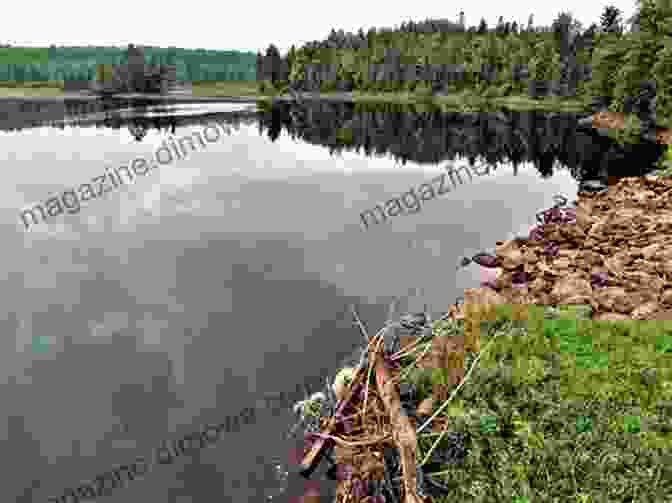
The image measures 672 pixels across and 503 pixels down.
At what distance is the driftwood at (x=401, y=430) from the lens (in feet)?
27.1

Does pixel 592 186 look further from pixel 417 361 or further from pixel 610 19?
pixel 610 19

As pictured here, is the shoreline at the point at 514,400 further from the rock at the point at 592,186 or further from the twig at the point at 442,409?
the rock at the point at 592,186

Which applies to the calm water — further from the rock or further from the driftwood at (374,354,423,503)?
the driftwood at (374,354,423,503)

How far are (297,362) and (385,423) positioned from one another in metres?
4.27

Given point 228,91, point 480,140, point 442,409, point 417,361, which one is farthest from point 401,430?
point 228,91

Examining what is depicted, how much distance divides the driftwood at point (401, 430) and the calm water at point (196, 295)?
254 centimetres

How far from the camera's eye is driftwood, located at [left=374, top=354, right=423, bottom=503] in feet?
27.1

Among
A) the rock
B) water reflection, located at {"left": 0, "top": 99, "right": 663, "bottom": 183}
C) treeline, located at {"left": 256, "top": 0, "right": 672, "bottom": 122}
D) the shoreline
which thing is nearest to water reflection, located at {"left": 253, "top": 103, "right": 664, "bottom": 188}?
water reflection, located at {"left": 0, "top": 99, "right": 663, "bottom": 183}

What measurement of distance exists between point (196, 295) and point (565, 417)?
13.0m

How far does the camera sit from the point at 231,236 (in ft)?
80.6

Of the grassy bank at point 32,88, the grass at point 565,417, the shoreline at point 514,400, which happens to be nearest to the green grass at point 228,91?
the grassy bank at point 32,88

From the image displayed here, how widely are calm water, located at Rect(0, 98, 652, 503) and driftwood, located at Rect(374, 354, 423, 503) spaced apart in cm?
254

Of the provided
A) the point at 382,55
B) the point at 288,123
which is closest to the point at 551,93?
the point at 382,55

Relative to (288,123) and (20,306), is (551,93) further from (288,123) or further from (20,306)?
(20,306)
